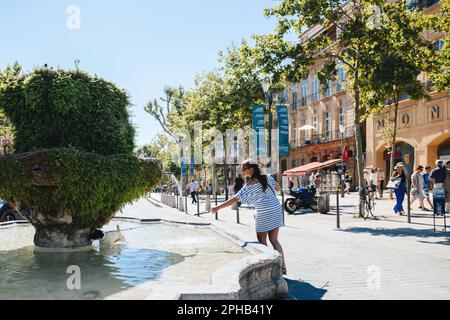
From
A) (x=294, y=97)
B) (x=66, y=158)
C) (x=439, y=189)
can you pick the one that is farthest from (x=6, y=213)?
(x=294, y=97)

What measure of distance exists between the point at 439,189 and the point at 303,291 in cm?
798

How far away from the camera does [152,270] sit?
5914mm

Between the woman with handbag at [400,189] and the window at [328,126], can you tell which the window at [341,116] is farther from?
the woman with handbag at [400,189]

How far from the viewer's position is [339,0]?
624 inches

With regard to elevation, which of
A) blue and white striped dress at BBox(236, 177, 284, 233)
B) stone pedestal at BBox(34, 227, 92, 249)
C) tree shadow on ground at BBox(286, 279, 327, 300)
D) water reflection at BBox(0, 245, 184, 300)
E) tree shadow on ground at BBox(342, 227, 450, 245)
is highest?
blue and white striped dress at BBox(236, 177, 284, 233)

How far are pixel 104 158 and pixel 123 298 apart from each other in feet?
10.5

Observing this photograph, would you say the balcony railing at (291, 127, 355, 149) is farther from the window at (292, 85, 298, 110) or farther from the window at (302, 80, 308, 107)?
the window at (292, 85, 298, 110)

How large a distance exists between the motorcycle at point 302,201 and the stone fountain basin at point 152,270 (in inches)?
422

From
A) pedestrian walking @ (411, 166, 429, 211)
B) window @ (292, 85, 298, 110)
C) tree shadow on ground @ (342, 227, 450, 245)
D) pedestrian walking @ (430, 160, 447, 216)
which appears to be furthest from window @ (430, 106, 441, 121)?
window @ (292, 85, 298, 110)

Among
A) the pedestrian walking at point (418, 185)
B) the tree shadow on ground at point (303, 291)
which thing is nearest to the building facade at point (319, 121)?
the pedestrian walking at point (418, 185)

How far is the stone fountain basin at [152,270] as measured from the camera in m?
4.41

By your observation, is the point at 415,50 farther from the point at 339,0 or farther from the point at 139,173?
the point at 139,173

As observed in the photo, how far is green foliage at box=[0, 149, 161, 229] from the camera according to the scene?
6797mm

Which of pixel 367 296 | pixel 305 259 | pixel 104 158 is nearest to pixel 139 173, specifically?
pixel 104 158
